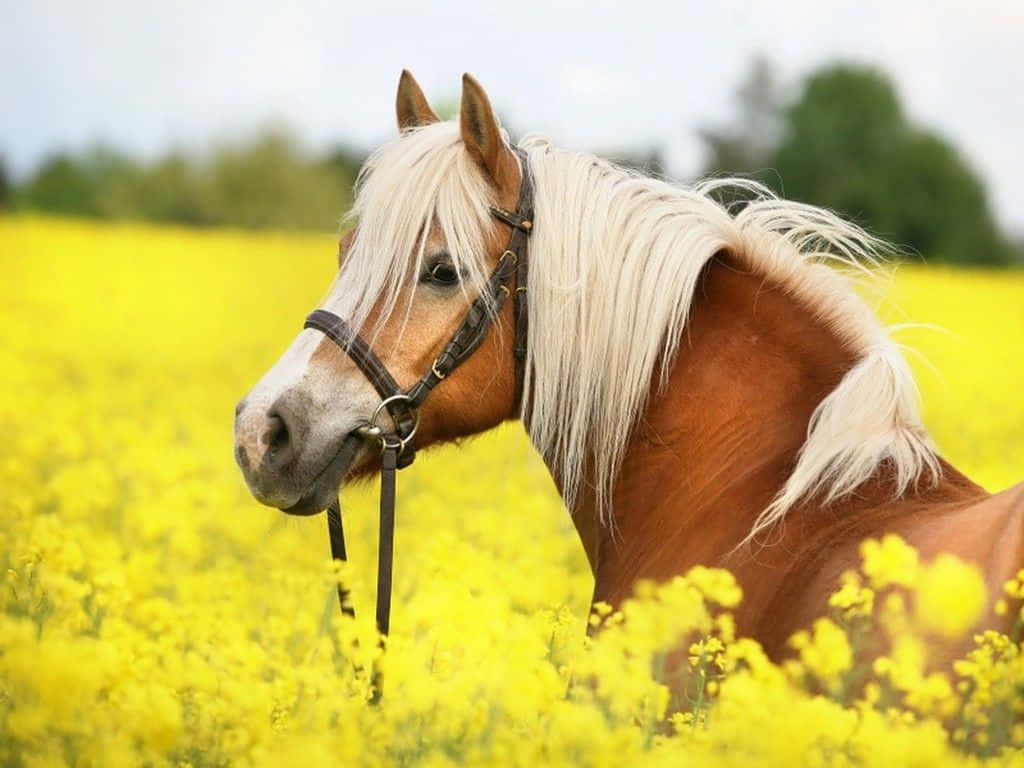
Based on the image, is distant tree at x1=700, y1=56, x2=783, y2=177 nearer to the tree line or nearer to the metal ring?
the tree line

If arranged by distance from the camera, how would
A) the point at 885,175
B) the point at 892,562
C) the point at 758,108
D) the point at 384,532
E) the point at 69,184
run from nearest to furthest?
the point at 892,562 → the point at 384,532 → the point at 885,175 → the point at 758,108 → the point at 69,184

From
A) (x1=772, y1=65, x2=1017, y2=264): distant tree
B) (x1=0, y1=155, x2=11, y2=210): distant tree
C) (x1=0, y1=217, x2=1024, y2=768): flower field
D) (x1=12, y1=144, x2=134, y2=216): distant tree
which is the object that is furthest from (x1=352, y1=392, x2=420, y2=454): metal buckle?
(x1=0, y1=155, x2=11, y2=210): distant tree

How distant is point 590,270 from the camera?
419cm

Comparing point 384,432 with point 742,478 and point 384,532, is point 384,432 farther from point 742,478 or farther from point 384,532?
point 742,478

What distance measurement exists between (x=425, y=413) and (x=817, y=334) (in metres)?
1.30

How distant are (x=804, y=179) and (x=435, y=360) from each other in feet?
143

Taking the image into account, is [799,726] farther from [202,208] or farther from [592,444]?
[202,208]

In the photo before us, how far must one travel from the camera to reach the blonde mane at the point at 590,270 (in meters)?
4.11

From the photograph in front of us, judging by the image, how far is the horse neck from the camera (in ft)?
13.1

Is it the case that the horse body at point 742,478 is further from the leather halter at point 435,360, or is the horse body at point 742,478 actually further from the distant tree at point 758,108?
the distant tree at point 758,108

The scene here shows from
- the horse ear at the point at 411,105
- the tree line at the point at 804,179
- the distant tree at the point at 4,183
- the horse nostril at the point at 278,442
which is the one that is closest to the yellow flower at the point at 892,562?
the horse nostril at the point at 278,442

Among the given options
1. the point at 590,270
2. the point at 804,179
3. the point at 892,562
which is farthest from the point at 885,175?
the point at 892,562

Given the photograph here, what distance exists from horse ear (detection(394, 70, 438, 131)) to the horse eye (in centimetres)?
74

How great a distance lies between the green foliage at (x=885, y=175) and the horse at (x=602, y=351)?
37.8 metres
